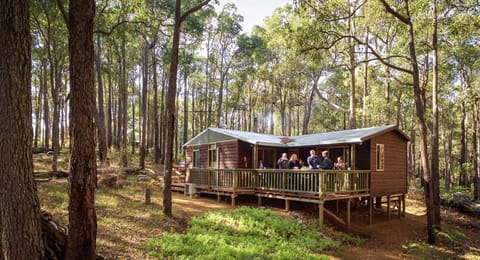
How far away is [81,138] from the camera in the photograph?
493 cm

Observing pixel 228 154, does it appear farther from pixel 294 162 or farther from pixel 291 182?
pixel 291 182

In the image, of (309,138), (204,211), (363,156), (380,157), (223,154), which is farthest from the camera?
(223,154)

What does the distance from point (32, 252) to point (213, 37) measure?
99.2 ft

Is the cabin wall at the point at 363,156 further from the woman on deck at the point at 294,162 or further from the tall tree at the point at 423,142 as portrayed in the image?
the woman on deck at the point at 294,162

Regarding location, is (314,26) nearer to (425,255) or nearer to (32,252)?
(425,255)

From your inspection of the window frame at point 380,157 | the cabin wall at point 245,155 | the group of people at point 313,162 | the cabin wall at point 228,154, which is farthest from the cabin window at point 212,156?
the window frame at point 380,157

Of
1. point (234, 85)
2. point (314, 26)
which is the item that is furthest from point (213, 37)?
point (314, 26)

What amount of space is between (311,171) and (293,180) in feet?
4.04

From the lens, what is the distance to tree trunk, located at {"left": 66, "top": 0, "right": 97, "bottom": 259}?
16.0ft

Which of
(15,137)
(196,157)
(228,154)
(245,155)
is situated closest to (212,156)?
(228,154)

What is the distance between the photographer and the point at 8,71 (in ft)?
12.7

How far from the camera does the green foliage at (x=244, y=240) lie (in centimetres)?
697

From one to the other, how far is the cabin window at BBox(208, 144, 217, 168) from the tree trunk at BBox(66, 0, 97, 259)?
1252 centimetres

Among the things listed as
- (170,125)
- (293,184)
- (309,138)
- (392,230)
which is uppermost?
(170,125)
